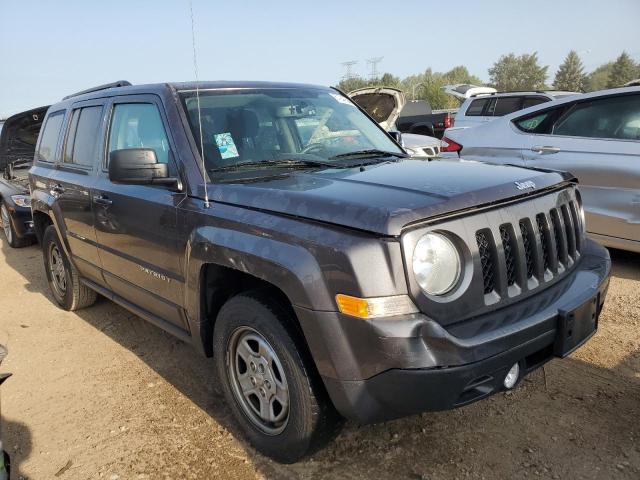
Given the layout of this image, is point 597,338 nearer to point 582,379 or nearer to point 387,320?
point 582,379

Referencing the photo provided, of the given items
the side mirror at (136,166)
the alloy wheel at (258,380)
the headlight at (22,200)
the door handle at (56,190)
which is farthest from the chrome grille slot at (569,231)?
the headlight at (22,200)

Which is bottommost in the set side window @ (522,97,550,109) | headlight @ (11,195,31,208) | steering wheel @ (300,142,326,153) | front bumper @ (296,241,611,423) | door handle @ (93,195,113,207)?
headlight @ (11,195,31,208)

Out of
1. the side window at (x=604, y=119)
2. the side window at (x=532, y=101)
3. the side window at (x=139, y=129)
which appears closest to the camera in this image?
the side window at (x=139, y=129)

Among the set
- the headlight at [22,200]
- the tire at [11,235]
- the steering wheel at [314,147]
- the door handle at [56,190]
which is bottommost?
the tire at [11,235]

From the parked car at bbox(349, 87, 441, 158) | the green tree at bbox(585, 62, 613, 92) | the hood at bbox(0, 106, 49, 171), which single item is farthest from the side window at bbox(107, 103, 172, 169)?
the green tree at bbox(585, 62, 613, 92)

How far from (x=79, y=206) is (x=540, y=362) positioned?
11.2 feet

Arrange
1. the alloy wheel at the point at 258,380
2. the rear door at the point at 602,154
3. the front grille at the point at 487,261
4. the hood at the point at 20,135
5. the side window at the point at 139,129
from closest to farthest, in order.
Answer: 1. the front grille at the point at 487,261
2. the alloy wheel at the point at 258,380
3. the side window at the point at 139,129
4. the rear door at the point at 602,154
5. the hood at the point at 20,135

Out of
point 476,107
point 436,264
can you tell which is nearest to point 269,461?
point 436,264

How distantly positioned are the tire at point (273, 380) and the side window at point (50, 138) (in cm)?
306

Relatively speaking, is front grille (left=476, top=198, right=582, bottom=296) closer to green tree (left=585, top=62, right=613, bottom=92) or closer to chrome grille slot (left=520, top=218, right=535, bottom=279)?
chrome grille slot (left=520, top=218, right=535, bottom=279)

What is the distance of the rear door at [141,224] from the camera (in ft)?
10.1

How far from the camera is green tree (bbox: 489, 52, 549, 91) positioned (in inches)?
3265

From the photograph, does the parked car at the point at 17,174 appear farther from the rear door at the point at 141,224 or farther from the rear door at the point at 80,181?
the rear door at the point at 141,224

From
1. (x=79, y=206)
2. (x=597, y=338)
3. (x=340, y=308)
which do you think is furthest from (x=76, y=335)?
(x=597, y=338)
